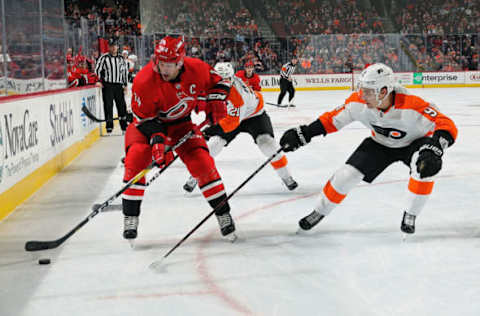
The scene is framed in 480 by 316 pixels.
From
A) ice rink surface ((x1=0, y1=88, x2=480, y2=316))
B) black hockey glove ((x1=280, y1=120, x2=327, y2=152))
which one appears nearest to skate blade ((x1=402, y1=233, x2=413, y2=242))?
ice rink surface ((x1=0, y1=88, x2=480, y2=316))

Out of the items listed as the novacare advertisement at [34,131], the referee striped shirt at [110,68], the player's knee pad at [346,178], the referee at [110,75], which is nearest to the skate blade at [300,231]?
the player's knee pad at [346,178]

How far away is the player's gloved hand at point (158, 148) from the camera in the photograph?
9.29 feet

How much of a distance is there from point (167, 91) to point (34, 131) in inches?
77.0

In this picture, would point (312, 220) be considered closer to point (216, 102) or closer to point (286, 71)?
point (216, 102)

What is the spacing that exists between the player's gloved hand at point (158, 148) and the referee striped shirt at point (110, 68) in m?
5.54

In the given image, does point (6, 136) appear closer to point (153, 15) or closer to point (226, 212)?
point (226, 212)

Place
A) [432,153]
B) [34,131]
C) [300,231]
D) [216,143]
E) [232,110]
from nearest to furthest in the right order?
[432,153] < [300,231] < [232,110] < [34,131] < [216,143]

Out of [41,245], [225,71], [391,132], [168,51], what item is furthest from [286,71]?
[41,245]

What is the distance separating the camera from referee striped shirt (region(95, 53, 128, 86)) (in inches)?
321

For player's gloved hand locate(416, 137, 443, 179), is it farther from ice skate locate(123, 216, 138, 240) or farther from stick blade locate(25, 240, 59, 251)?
stick blade locate(25, 240, 59, 251)

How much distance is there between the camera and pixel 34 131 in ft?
14.7

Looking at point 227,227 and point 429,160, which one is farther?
point 227,227

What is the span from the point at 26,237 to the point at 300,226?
160 cm

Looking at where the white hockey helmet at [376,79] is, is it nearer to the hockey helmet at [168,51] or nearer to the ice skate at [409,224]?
the ice skate at [409,224]
